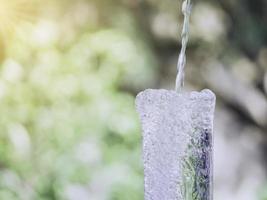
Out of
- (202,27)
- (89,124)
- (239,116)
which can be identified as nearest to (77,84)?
(89,124)

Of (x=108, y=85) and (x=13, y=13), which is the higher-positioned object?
(x=13, y=13)

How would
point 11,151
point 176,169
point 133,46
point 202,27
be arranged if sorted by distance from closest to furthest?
1. point 176,169
2. point 11,151
3. point 133,46
4. point 202,27

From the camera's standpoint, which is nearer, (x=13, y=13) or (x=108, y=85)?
(x=108, y=85)

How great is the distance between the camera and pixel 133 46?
9.53ft

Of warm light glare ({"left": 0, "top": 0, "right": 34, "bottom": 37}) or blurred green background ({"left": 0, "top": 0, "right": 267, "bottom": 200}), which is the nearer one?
blurred green background ({"left": 0, "top": 0, "right": 267, "bottom": 200})

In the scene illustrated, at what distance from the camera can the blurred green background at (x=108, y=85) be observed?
8.64ft

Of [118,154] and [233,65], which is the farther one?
[233,65]

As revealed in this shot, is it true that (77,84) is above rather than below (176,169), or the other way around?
above

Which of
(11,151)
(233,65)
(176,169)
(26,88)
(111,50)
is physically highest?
(233,65)

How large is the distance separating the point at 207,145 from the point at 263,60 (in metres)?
2.54

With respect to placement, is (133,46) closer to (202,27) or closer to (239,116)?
(202,27)

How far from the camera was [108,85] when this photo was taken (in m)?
2.71

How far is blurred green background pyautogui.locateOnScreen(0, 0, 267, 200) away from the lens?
2.63 meters

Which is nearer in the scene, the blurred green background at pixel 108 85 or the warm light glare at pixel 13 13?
the blurred green background at pixel 108 85
